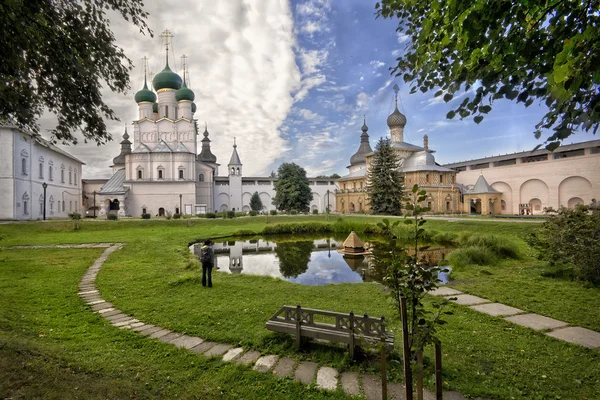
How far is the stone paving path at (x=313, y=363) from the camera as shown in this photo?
3.15 m

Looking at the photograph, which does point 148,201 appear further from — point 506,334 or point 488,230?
point 506,334

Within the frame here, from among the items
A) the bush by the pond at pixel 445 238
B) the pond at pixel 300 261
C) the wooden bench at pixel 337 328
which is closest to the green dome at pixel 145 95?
the pond at pixel 300 261

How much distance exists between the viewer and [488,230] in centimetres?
1588

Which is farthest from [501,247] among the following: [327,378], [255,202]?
[255,202]

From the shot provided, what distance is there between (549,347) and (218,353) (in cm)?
437

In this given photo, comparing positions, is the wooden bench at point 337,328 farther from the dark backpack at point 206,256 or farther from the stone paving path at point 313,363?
the dark backpack at point 206,256

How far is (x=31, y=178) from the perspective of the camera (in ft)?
89.6

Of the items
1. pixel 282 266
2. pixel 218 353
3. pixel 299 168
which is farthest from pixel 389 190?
pixel 218 353

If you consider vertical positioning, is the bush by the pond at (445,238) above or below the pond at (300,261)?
above

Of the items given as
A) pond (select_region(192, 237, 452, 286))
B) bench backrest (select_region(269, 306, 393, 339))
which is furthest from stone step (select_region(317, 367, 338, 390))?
pond (select_region(192, 237, 452, 286))

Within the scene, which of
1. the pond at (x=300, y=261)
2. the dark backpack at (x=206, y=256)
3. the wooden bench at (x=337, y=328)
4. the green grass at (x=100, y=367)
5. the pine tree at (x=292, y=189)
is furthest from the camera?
the pine tree at (x=292, y=189)

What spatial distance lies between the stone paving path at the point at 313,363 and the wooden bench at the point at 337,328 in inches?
13.0

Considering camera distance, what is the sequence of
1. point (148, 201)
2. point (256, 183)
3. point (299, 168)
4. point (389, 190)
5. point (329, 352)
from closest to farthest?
1. point (329, 352)
2. point (389, 190)
3. point (148, 201)
4. point (299, 168)
5. point (256, 183)

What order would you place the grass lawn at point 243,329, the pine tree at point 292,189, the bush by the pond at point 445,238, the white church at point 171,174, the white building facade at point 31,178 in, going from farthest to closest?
1. the pine tree at point 292,189
2. the white church at point 171,174
3. the white building facade at point 31,178
4. the bush by the pond at point 445,238
5. the grass lawn at point 243,329
